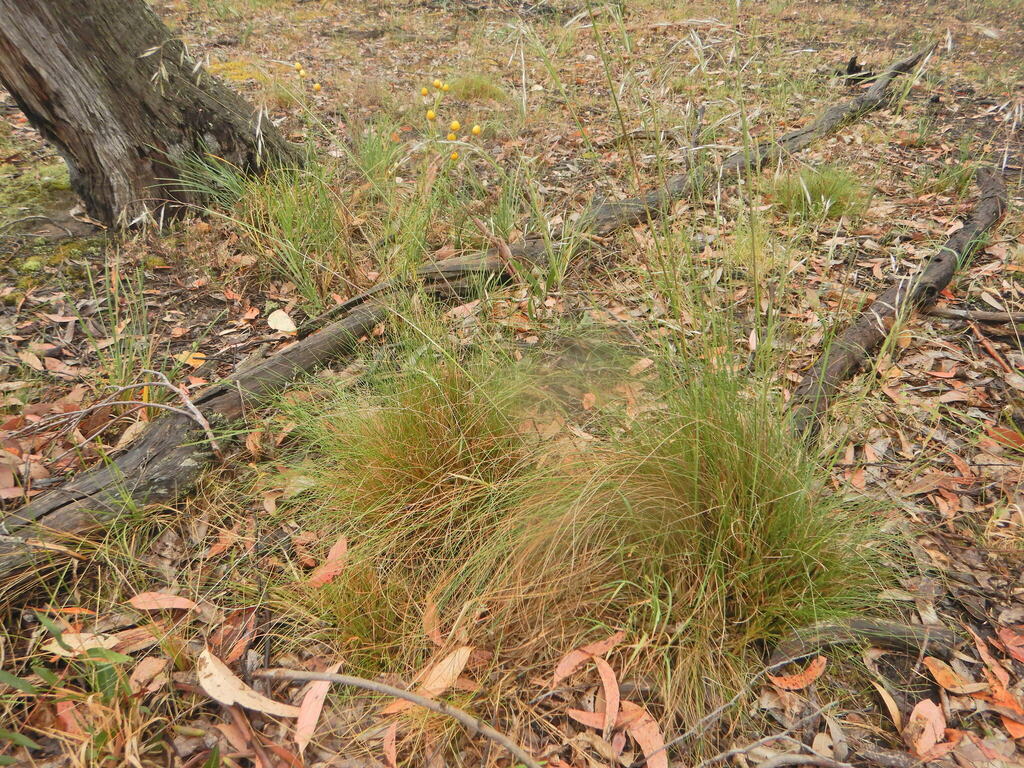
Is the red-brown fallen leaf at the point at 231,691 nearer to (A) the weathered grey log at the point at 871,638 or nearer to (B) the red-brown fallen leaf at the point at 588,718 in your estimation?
(B) the red-brown fallen leaf at the point at 588,718

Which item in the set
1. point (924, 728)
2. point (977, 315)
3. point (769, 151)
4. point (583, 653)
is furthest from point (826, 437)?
point (769, 151)

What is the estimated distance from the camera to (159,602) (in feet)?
5.90

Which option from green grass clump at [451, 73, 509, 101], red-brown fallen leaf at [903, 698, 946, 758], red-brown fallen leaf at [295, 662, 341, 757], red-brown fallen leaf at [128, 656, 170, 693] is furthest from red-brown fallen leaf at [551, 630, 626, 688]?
green grass clump at [451, 73, 509, 101]

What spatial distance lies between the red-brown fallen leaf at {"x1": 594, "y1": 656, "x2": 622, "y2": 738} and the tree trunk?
2.59 m

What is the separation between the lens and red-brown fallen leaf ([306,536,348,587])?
175 cm

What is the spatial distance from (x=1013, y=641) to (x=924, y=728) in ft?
1.31

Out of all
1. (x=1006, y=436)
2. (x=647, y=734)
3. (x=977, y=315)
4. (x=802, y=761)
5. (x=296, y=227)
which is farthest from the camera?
(x=296, y=227)

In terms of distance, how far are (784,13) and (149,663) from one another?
994 centimetres

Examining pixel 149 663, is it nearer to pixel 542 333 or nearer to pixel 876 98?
pixel 542 333

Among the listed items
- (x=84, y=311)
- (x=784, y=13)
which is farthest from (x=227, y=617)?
(x=784, y=13)

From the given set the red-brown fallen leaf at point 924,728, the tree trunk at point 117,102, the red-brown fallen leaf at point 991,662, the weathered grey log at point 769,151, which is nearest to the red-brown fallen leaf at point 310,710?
the red-brown fallen leaf at point 924,728

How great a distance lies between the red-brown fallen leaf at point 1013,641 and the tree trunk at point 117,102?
326cm

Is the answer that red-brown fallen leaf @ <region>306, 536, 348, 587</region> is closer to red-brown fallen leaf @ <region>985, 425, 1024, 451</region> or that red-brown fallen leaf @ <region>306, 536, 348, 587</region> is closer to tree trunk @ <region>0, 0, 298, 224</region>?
tree trunk @ <region>0, 0, 298, 224</region>

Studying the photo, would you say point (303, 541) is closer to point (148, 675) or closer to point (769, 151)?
point (148, 675)
